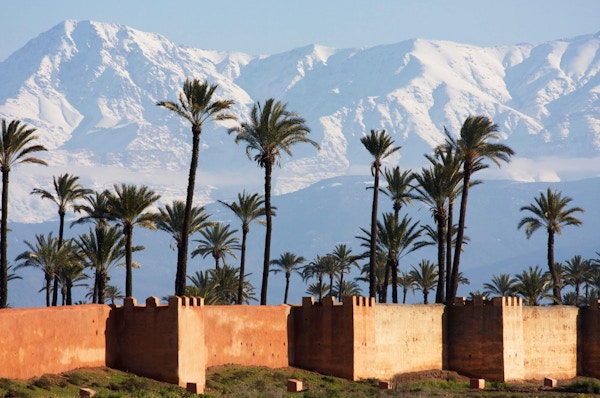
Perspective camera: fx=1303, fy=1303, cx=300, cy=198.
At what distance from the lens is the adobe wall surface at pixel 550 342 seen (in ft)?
206

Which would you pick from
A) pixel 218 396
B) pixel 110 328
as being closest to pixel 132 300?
pixel 110 328

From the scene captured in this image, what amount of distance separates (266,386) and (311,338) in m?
6.34

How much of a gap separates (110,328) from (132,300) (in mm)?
1306

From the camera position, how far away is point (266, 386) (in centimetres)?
4791

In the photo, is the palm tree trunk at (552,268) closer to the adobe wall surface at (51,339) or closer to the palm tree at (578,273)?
the palm tree at (578,273)

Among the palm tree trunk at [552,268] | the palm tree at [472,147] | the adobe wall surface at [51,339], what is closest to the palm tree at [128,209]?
the adobe wall surface at [51,339]

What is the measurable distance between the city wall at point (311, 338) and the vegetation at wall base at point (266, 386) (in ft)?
1.80

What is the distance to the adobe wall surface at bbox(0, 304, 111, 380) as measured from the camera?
1532 inches

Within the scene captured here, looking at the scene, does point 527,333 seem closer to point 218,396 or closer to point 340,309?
point 340,309

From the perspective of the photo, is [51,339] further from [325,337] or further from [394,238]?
[394,238]

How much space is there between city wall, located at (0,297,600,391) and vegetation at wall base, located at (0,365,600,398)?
1.80 feet

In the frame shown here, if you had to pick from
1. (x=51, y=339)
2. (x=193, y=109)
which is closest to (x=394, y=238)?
(x=193, y=109)

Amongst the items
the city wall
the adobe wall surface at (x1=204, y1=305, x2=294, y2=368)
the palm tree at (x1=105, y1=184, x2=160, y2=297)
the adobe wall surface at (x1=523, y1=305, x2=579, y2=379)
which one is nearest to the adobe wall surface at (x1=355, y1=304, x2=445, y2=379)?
the city wall

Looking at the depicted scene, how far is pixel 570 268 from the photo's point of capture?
101750 mm
